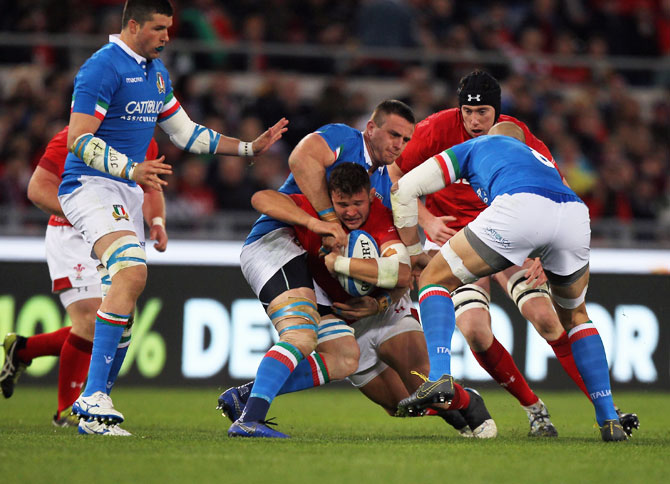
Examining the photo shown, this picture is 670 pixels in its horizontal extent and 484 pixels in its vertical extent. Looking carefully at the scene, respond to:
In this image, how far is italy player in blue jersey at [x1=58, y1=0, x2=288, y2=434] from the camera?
5824 mm

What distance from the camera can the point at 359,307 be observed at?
631 cm

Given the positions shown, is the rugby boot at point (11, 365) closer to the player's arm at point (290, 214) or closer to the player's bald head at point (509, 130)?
the player's arm at point (290, 214)

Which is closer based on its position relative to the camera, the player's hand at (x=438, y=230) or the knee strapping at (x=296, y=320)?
the knee strapping at (x=296, y=320)

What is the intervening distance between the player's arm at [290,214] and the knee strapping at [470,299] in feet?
3.72

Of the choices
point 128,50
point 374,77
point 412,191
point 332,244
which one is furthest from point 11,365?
point 374,77

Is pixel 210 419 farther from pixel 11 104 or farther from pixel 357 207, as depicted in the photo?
pixel 11 104

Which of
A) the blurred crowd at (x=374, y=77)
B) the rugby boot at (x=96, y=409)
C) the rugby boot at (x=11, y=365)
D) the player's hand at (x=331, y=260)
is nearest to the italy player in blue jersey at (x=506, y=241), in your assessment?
the player's hand at (x=331, y=260)

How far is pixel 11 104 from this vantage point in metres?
12.0

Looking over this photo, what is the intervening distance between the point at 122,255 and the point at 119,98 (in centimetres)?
96

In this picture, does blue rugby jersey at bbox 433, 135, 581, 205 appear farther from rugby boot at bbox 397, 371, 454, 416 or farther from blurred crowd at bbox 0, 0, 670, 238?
blurred crowd at bbox 0, 0, 670, 238

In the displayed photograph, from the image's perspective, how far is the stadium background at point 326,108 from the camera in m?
10.2

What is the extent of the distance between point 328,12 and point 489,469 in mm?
10991

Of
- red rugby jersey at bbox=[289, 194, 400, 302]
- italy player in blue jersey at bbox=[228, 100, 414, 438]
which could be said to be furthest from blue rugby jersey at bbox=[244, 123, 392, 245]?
red rugby jersey at bbox=[289, 194, 400, 302]

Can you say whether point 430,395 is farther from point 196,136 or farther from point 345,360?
point 196,136
